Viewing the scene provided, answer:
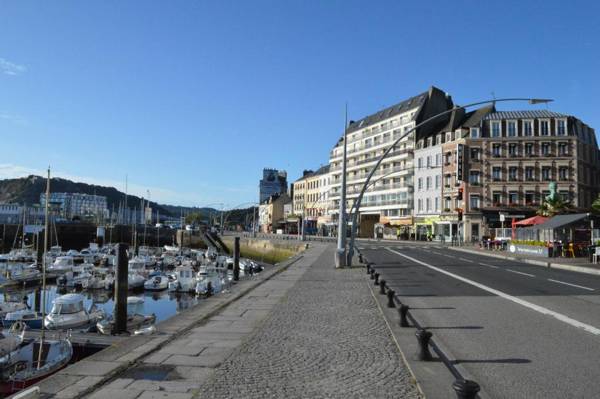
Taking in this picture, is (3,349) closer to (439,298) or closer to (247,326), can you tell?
(247,326)

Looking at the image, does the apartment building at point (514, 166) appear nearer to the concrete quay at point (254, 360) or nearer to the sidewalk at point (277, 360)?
the sidewalk at point (277, 360)

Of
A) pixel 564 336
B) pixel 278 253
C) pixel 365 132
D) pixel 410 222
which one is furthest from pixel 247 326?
pixel 365 132

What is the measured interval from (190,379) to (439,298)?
909 centimetres

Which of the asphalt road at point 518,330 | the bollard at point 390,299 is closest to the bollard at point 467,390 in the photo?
the asphalt road at point 518,330

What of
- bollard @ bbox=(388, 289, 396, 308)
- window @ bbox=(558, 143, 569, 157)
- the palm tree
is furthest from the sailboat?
window @ bbox=(558, 143, 569, 157)

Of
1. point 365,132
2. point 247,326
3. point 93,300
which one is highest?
point 365,132

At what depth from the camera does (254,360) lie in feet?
22.8

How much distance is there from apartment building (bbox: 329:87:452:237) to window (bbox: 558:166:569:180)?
18874 millimetres

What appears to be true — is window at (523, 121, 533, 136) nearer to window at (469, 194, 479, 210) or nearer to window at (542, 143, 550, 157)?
window at (542, 143, 550, 157)

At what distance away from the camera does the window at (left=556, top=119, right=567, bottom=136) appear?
2457 inches

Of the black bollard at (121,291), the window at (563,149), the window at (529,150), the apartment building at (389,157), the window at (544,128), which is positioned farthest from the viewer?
the apartment building at (389,157)

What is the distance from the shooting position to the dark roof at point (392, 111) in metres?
79.3

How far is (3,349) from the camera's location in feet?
42.3

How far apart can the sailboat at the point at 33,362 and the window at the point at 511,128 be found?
61.4m
